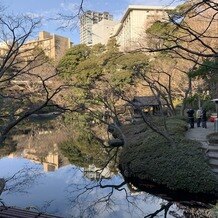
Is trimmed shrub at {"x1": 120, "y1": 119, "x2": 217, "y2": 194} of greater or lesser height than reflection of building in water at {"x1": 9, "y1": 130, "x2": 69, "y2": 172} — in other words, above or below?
above

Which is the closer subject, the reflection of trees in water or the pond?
the pond

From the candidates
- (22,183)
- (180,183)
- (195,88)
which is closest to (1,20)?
(22,183)

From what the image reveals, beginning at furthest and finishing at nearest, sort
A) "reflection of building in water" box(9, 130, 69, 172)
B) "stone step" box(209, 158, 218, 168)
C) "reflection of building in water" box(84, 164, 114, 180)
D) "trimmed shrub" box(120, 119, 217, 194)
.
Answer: "reflection of building in water" box(9, 130, 69, 172), "reflection of building in water" box(84, 164, 114, 180), "stone step" box(209, 158, 218, 168), "trimmed shrub" box(120, 119, 217, 194)

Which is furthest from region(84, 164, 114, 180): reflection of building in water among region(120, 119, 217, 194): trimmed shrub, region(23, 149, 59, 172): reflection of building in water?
Result: region(23, 149, 59, 172): reflection of building in water

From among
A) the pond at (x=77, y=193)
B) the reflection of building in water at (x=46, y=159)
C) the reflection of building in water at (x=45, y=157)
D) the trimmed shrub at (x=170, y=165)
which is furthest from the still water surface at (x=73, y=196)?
the reflection of building in water at (x=45, y=157)

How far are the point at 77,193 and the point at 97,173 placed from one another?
117 inches

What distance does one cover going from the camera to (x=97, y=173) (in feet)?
49.8

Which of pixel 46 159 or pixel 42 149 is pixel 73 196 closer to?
pixel 46 159

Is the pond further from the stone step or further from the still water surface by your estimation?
the stone step

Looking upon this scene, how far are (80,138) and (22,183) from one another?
13559mm

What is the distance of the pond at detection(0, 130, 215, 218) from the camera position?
33.3ft

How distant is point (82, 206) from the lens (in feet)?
35.2

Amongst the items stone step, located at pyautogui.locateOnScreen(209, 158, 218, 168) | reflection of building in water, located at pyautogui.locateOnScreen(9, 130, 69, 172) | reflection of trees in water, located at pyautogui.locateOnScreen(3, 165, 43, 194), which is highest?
stone step, located at pyautogui.locateOnScreen(209, 158, 218, 168)

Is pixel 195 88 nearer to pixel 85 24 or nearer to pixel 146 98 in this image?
pixel 146 98
